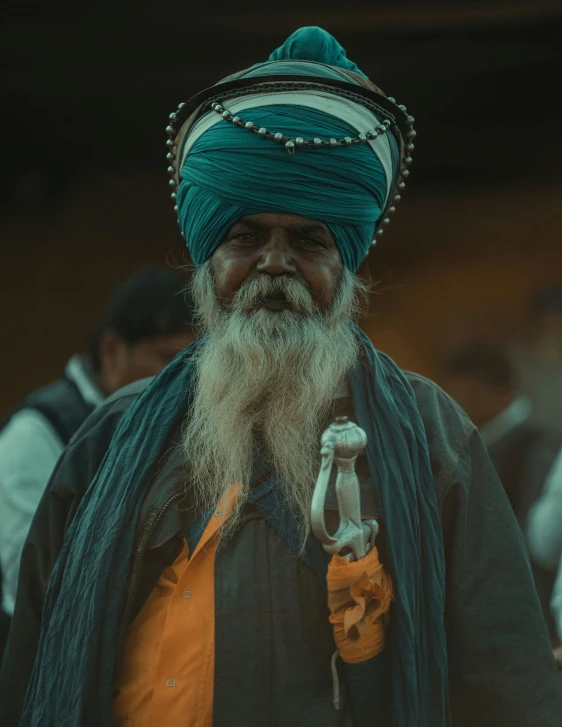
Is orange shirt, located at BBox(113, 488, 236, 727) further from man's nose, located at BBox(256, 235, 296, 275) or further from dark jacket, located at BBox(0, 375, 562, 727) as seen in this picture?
man's nose, located at BBox(256, 235, 296, 275)

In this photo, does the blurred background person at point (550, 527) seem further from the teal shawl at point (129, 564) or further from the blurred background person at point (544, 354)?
the blurred background person at point (544, 354)

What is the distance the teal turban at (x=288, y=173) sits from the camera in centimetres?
225

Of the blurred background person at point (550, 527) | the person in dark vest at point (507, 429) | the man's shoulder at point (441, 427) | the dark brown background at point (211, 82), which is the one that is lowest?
the blurred background person at point (550, 527)

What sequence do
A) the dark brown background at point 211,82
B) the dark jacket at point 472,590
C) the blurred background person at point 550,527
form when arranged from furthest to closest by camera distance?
the dark brown background at point 211,82 → the blurred background person at point 550,527 → the dark jacket at point 472,590

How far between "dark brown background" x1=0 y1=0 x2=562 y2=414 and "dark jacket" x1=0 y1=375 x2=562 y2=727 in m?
2.47

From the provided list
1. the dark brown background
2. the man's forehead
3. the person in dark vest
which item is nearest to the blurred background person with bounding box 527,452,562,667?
the person in dark vest

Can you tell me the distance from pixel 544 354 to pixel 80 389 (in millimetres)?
3392

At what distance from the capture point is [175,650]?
205 centimetres

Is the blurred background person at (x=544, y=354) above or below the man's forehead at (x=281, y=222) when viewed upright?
above

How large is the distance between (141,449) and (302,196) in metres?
0.68

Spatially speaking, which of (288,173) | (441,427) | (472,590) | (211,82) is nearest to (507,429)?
(211,82)

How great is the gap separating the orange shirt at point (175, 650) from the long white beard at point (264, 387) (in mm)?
156

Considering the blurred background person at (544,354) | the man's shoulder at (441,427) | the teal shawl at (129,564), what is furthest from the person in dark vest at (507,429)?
the teal shawl at (129,564)

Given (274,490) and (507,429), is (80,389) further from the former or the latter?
(507,429)
